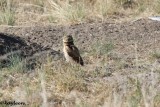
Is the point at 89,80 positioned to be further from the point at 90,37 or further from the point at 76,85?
the point at 90,37

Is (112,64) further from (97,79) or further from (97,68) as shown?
(97,79)

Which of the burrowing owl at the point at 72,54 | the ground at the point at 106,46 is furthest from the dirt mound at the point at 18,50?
the burrowing owl at the point at 72,54

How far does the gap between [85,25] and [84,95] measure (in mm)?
4122

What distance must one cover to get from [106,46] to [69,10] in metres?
2.63

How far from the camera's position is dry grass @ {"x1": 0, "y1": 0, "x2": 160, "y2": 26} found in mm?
11727

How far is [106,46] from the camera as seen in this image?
30.9ft

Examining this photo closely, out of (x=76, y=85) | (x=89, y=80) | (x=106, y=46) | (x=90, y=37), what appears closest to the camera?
(x=76, y=85)

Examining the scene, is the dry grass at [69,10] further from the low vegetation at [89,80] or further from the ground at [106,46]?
the low vegetation at [89,80]

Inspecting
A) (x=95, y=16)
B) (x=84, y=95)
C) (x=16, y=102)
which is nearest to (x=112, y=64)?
(x=84, y=95)

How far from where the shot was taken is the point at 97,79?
311 inches

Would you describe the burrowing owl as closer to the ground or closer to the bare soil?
the ground

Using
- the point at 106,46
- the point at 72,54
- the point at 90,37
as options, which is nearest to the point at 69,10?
the point at 90,37

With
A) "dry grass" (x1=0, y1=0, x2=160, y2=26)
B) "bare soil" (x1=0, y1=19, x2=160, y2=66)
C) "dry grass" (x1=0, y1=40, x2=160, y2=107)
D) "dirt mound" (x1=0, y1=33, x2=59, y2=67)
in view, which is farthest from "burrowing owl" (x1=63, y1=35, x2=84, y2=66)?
"dry grass" (x1=0, y1=0, x2=160, y2=26)

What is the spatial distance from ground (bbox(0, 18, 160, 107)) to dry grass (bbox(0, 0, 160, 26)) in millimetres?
456
